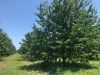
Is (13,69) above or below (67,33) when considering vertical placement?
below

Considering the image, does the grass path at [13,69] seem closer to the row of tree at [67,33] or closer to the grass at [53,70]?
the grass at [53,70]

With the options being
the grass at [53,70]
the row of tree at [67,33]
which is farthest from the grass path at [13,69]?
the row of tree at [67,33]

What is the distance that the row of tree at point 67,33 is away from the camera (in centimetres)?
2972

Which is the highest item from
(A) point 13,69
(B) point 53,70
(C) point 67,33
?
(C) point 67,33

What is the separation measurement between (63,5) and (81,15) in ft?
8.12

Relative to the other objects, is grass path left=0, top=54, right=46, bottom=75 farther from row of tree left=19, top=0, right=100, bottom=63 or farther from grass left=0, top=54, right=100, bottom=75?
row of tree left=19, top=0, right=100, bottom=63

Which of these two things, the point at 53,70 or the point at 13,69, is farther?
the point at 13,69

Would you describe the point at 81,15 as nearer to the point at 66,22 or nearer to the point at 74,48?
the point at 66,22

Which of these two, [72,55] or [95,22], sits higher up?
[95,22]

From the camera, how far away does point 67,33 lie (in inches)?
1196

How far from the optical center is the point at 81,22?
101 feet

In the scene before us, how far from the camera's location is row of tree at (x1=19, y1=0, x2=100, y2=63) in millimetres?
29719

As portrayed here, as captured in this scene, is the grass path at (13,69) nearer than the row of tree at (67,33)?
Yes

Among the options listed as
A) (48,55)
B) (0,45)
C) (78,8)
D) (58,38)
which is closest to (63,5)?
(78,8)
